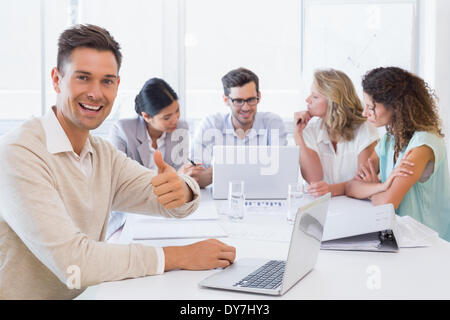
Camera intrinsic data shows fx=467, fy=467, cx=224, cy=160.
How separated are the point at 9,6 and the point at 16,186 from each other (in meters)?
3.36

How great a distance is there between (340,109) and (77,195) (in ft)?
6.29

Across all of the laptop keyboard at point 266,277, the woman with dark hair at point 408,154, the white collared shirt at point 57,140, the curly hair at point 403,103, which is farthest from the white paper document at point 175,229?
the curly hair at point 403,103

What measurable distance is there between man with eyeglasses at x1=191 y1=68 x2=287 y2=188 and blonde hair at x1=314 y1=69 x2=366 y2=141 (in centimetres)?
46

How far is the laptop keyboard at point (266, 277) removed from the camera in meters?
1.04

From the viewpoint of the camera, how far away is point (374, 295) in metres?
1.02

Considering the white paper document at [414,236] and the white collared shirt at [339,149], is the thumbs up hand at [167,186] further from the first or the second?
the white collared shirt at [339,149]

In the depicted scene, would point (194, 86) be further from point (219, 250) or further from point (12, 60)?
point (219, 250)

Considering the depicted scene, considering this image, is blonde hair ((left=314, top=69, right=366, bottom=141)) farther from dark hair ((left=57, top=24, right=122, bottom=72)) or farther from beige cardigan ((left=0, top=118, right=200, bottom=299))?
dark hair ((left=57, top=24, right=122, bottom=72))

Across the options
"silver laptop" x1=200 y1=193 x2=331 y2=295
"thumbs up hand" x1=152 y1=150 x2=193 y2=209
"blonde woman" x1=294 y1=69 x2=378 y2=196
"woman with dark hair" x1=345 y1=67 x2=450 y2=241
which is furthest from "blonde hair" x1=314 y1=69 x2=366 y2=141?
"silver laptop" x1=200 y1=193 x2=331 y2=295

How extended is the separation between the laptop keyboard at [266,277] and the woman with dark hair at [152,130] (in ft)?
5.89

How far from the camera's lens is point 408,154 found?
2205 mm

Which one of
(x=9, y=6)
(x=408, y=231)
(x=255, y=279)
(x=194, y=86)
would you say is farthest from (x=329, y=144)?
(x=9, y=6)

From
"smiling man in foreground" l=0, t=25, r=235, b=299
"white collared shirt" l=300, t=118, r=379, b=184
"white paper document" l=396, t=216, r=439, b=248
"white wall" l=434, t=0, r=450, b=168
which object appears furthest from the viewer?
"white wall" l=434, t=0, r=450, b=168

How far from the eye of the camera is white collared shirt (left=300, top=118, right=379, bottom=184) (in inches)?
110
